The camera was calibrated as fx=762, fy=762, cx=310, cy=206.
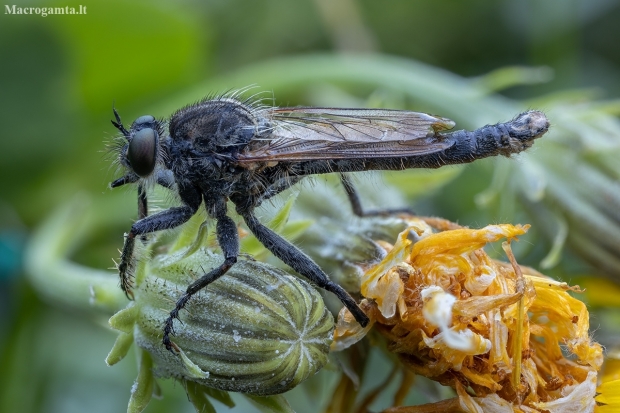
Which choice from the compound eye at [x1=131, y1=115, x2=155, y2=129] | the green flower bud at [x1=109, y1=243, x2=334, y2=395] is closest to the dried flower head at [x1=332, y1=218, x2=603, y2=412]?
the green flower bud at [x1=109, y1=243, x2=334, y2=395]

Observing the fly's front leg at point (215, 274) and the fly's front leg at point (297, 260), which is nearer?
→ the fly's front leg at point (215, 274)

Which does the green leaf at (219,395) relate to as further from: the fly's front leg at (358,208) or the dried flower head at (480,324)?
the fly's front leg at (358,208)

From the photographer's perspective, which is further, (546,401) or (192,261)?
(192,261)

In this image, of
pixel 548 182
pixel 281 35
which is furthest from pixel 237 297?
pixel 281 35

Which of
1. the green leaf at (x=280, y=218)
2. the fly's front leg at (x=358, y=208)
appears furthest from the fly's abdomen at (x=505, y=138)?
the green leaf at (x=280, y=218)

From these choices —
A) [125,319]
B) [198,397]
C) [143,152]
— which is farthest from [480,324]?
[143,152]

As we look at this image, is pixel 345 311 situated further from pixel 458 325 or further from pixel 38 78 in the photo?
pixel 38 78
